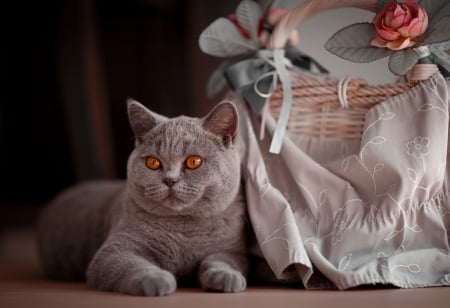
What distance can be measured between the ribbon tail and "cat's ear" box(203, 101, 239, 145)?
107 mm

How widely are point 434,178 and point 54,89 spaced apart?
7.96ft

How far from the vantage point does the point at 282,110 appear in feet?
4.78

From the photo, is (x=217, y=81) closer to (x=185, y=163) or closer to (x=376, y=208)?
(x=185, y=163)

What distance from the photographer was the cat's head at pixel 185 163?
1312 mm

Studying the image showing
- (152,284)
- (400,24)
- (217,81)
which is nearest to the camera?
(152,284)

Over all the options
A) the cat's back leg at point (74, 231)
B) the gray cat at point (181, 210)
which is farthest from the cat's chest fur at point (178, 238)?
the cat's back leg at point (74, 231)

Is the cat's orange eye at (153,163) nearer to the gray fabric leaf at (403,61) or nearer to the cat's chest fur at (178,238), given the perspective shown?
the cat's chest fur at (178,238)

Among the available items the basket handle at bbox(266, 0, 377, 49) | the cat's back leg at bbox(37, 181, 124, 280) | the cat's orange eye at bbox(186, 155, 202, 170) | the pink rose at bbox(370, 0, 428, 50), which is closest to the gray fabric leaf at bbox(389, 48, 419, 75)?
the pink rose at bbox(370, 0, 428, 50)

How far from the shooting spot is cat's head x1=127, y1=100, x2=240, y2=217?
4.30ft

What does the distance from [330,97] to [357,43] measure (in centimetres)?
15

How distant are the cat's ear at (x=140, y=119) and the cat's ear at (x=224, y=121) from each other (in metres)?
0.13

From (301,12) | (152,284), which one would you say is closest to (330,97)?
(301,12)

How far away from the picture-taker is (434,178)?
50.8 inches

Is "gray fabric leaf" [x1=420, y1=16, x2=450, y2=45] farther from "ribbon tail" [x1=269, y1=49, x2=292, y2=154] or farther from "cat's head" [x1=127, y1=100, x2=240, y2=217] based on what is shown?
"cat's head" [x1=127, y1=100, x2=240, y2=217]
